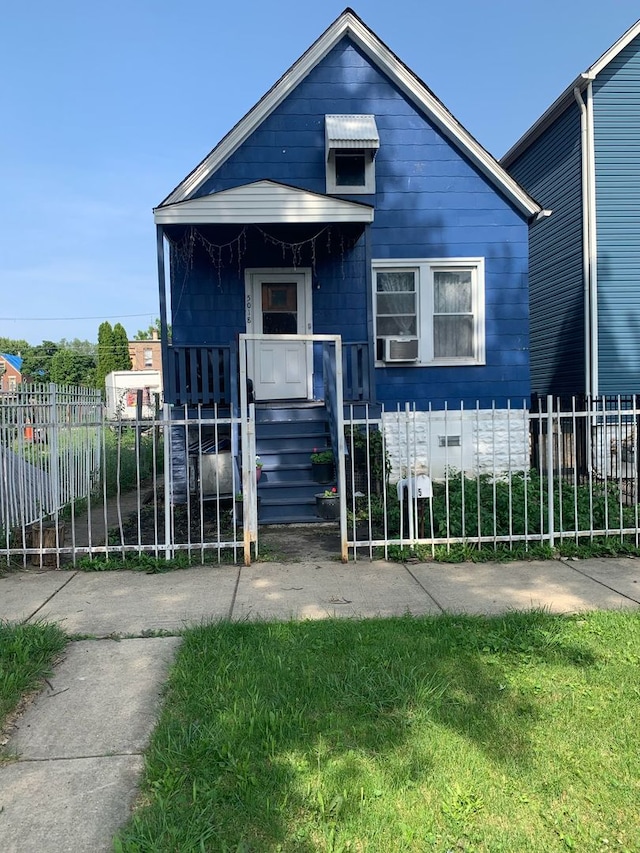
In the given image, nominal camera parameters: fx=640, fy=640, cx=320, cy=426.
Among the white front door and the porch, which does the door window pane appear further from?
the porch

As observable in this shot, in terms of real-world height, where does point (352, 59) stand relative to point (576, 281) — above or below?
above

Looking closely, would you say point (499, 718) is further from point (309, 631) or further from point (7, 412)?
point (7, 412)

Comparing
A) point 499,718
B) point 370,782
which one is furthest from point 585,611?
point 370,782

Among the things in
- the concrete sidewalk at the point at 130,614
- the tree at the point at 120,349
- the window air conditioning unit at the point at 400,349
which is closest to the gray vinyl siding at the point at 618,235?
the window air conditioning unit at the point at 400,349

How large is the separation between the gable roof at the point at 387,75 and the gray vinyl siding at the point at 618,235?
239cm

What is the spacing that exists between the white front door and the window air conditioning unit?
131 centimetres

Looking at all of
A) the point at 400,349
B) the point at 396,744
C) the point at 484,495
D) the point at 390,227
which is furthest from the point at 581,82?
the point at 396,744

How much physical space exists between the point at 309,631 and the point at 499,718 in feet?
4.98

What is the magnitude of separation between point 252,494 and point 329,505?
1939mm

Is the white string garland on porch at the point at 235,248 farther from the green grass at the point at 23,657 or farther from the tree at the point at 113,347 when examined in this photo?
the tree at the point at 113,347

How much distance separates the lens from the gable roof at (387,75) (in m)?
10.4

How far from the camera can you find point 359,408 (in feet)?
31.9

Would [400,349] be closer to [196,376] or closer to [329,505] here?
[196,376]

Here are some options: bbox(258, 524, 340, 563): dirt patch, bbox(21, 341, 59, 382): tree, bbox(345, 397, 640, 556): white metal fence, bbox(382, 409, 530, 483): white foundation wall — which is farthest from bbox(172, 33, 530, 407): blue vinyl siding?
bbox(21, 341, 59, 382): tree
